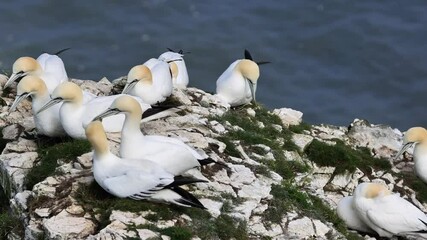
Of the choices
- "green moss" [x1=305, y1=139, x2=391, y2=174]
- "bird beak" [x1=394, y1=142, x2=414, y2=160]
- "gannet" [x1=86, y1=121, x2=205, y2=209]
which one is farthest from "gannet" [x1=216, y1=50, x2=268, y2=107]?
"gannet" [x1=86, y1=121, x2=205, y2=209]

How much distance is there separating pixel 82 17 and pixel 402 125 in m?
9.25

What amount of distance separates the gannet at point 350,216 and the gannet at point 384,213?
0.08m

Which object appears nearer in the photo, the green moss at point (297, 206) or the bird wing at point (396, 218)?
the green moss at point (297, 206)

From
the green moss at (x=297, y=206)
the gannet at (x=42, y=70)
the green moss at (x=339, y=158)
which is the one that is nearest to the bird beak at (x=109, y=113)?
the green moss at (x=297, y=206)

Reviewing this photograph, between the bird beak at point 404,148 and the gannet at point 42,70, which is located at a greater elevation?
the bird beak at point 404,148

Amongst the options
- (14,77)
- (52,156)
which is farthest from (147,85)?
(52,156)

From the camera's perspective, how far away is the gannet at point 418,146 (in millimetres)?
13922

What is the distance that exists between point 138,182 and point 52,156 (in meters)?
1.60

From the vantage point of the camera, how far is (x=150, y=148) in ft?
35.8

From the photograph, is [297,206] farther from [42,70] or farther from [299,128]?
[42,70]

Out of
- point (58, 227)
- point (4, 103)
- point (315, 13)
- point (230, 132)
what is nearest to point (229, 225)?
point (58, 227)

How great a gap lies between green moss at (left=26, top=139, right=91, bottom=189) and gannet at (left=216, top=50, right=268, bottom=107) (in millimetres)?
3685

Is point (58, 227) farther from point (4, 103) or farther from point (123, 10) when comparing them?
point (123, 10)

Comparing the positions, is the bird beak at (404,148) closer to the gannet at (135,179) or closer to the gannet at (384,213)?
the gannet at (384,213)
